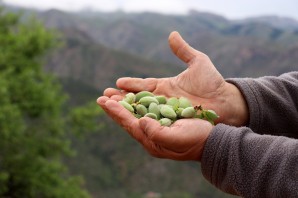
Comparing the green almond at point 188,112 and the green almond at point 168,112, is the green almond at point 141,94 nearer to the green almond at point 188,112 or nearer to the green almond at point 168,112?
the green almond at point 168,112

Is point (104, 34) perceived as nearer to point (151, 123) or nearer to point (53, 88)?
point (53, 88)

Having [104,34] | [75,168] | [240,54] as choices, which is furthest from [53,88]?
[104,34]

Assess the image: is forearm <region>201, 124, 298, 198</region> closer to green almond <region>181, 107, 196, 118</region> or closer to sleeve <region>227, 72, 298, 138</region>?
green almond <region>181, 107, 196, 118</region>

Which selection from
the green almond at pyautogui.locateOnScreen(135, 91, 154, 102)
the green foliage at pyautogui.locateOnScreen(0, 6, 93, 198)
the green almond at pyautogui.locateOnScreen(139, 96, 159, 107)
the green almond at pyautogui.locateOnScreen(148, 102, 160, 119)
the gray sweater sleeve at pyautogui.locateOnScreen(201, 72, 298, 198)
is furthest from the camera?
the green foliage at pyautogui.locateOnScreen(0, 6, 93, 198)

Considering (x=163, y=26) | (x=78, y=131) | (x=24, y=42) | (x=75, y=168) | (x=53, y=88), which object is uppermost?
(x=24, y=42)

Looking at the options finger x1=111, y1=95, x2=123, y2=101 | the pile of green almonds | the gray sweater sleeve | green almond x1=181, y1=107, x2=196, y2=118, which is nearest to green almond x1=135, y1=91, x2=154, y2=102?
the pile of green almonds

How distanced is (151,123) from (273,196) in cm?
70

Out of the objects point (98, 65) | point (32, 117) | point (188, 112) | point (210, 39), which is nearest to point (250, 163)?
point (188, 112)

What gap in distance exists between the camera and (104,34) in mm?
148875

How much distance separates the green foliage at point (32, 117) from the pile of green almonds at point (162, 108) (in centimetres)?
913

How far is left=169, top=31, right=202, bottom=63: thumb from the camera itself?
3.01 metres

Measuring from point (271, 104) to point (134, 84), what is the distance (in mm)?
901

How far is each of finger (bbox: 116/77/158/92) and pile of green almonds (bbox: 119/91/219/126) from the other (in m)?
0.14

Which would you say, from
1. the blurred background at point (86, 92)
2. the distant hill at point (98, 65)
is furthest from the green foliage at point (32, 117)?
the distant hill at point (98, 65)
